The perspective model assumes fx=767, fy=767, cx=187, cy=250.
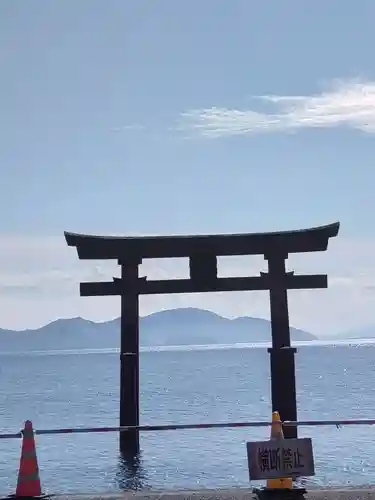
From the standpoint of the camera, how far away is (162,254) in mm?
15227

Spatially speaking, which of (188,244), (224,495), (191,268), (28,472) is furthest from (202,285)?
(28,472)

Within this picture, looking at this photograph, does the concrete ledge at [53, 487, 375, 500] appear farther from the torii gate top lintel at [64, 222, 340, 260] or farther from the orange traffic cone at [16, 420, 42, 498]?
the torii gate top lintel at [64, 222, 340, 260]

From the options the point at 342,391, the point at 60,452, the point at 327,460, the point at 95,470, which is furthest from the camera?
the point at 342,391

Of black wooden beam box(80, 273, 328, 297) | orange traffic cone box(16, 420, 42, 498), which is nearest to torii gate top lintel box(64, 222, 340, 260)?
black wooden beam box(80, 273, 328, 297)

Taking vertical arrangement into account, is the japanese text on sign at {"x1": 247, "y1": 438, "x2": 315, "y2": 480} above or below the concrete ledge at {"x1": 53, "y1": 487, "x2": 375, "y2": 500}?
above

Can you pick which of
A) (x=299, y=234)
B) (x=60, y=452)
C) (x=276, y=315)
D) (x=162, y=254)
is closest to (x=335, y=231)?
(x=299, y=234)

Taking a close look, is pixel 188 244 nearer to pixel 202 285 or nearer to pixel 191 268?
pixel 191 268

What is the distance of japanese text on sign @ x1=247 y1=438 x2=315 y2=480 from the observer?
834 centimetres

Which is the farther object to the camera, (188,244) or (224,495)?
(188,244)

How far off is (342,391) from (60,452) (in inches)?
1900

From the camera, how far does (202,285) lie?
1525 centimetres

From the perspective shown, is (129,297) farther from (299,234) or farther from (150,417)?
(150,417)

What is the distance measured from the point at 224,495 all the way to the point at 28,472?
2.20 m

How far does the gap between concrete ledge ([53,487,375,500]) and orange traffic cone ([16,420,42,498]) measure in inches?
10.5
